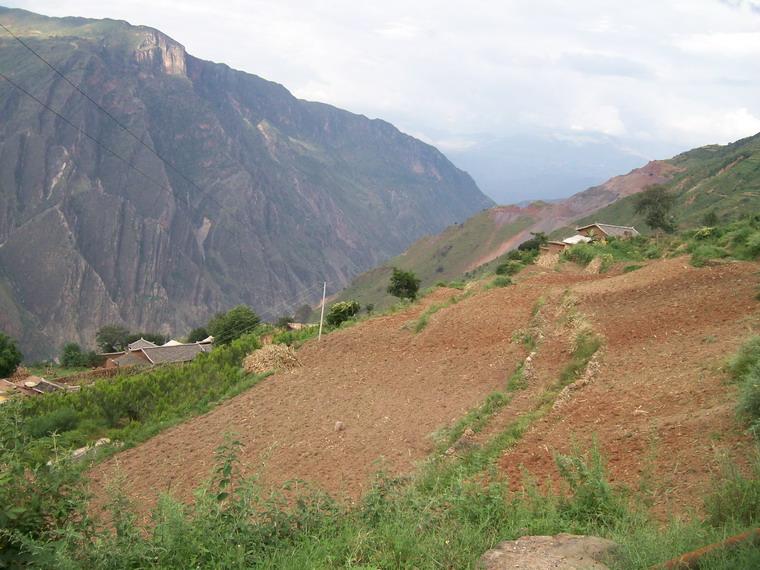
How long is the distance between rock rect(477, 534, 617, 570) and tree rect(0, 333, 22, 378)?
53241 mm

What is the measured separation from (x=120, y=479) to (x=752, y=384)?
682 centimetres

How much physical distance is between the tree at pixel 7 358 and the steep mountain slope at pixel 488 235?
2199 inches

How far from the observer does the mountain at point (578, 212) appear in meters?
61.4

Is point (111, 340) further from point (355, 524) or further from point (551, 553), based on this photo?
point (551, 553)

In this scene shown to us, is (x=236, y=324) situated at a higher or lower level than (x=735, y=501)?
lower

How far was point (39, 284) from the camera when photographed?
13125 cm

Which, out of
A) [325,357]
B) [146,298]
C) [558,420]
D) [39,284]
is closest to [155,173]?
[146,298]

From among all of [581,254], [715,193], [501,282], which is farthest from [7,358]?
[715,193]

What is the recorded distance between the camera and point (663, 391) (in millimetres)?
8648

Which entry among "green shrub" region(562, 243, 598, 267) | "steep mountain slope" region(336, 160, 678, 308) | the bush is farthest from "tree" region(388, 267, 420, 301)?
"steep mountain slope" region(336, 160, 678, 308)

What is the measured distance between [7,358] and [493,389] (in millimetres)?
48972

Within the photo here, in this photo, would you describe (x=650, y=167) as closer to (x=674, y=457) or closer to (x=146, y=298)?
(x=146, y=298)

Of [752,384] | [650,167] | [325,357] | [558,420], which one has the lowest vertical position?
[325,357]

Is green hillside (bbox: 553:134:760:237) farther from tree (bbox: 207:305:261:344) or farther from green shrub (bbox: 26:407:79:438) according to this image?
green shrub (bbox: 26:407:79:438)
